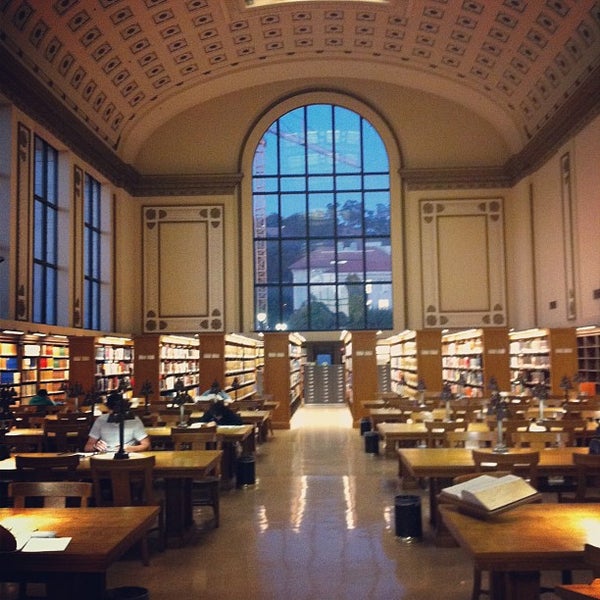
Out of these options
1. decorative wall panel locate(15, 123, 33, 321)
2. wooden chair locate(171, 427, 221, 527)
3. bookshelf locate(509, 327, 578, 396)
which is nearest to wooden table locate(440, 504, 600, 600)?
wooden chair locate(171, 427, 221, 527)

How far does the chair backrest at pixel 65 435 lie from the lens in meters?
8.60

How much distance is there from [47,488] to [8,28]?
13298 mm

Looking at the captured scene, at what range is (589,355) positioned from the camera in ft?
56.1

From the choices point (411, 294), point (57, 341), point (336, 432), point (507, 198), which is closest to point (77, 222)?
point (57, 341)

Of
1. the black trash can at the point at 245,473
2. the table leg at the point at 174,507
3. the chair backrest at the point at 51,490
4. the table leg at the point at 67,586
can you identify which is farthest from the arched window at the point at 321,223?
the table leg at the point at 67,586

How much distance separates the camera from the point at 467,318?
2512 centimetres

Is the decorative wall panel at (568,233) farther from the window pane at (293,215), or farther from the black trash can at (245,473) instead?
the black trash can at (245,473)

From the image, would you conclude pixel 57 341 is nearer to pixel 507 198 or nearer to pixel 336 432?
pixel 336 432

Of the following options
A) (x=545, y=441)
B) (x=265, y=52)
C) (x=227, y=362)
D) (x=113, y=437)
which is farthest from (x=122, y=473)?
(x=265, y=52)

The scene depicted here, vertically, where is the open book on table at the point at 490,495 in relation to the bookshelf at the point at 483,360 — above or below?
below

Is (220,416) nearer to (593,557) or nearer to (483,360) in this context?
(593,557)

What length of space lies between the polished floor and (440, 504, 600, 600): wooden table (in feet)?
4.86

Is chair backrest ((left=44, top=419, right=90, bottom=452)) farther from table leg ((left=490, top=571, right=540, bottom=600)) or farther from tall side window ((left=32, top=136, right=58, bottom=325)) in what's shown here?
tall side window ((left=32, top=136, right=58, bottom=325))

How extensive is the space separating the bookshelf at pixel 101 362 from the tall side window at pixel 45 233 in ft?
5.45
